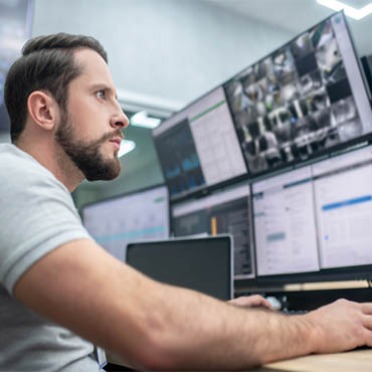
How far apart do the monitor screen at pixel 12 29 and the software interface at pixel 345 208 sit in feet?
5.13

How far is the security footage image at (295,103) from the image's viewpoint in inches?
50.8

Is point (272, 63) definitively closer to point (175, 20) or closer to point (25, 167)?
point (25, 167)

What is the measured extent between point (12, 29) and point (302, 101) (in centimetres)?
153

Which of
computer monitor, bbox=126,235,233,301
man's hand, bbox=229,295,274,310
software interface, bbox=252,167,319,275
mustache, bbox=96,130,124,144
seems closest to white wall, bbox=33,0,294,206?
computer monitor, bbox=126,235,233,301

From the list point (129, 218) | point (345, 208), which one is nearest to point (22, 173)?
point (345, 208)

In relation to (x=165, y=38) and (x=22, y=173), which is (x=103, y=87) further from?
(x=165, y=38)

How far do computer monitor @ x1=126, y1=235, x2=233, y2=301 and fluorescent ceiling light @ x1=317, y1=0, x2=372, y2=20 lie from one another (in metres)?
2.34

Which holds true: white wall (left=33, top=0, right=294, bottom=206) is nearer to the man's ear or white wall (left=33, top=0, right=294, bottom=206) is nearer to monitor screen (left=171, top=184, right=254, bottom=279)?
monitor screen (left=171, top=184, right=254, bottom=279)

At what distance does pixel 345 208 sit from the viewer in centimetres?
124

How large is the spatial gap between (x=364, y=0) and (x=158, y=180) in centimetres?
347

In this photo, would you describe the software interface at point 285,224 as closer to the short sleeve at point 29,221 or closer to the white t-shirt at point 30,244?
the white t-shirt at point 30,244

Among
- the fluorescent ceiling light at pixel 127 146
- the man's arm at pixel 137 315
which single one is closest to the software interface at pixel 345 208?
the man's arm at pixel 137 315

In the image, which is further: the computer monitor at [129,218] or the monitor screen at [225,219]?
the computer monitor at [129,218]

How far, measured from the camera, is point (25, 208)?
583mm
